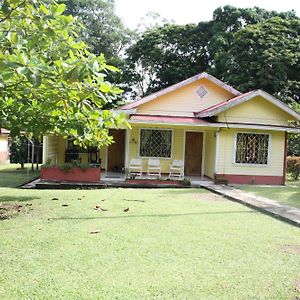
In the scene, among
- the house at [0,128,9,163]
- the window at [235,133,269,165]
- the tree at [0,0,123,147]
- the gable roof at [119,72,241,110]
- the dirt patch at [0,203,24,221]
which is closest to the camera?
the tree at [0,0,123,147]

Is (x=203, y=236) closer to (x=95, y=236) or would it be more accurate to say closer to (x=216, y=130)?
(x=95, y=236)

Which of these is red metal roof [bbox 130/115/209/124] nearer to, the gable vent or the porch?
the porch

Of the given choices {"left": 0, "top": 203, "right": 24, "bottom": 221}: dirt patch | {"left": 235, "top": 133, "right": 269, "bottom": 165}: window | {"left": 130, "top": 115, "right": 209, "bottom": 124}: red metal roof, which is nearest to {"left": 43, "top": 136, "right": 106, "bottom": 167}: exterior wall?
{"left": 130, "top": 115, "right": 209, "bottom": 124}: red metal roof

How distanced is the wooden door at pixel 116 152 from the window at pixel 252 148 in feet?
19.1

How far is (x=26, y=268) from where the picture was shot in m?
4.75

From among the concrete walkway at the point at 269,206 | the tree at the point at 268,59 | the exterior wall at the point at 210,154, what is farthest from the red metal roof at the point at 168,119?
the tree at the point at 268,59

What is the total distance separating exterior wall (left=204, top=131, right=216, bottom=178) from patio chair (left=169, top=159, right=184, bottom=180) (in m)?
1.44

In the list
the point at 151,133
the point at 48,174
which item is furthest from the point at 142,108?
the point at 48,174

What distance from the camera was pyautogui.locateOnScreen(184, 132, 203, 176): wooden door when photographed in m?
18.6

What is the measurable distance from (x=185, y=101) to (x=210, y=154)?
109 inches

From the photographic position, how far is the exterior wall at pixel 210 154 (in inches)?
668

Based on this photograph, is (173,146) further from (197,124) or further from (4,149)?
(4,149)

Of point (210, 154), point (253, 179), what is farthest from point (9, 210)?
point (253, 179)

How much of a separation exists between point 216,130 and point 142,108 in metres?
3.60
